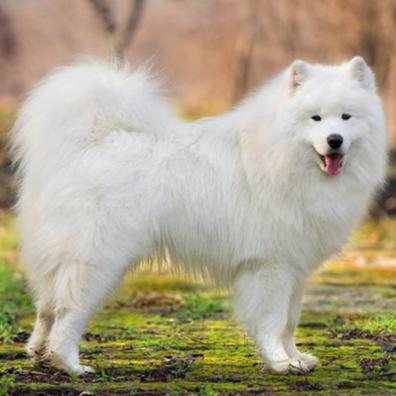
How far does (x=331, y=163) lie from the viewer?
17.8 ft

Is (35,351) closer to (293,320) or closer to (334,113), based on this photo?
(293,320)

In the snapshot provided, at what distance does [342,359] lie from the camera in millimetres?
5688

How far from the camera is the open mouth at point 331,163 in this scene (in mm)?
5402

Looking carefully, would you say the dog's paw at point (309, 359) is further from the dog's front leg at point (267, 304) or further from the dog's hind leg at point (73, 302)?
the dog's hind leg at point (73, 302)

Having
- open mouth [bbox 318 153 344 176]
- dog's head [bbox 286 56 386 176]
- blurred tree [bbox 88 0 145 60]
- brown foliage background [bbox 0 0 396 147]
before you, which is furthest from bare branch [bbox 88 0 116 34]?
open mouth [bbox 318 153 344 176]

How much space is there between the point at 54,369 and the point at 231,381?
0.99 metres

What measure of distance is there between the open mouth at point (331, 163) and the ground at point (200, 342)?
1.10 meters

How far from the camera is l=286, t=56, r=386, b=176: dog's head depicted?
5.32 metres

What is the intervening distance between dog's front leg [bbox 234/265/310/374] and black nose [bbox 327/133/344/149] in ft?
2.50

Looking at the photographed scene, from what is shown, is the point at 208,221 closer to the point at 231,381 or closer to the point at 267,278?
the point at 267,278

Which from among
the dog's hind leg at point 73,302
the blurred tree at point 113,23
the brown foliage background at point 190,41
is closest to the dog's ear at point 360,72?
the dog's hind leg at point 73,302

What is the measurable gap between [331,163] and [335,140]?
21 cm

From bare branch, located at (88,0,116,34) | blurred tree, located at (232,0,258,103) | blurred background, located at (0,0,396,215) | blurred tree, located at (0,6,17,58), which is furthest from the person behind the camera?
blurred tree, located at (0,6,17,58)

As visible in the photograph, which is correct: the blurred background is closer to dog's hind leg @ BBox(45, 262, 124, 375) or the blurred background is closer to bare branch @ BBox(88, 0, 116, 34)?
bare branch @ BBox(88, 0, 116, 34)
